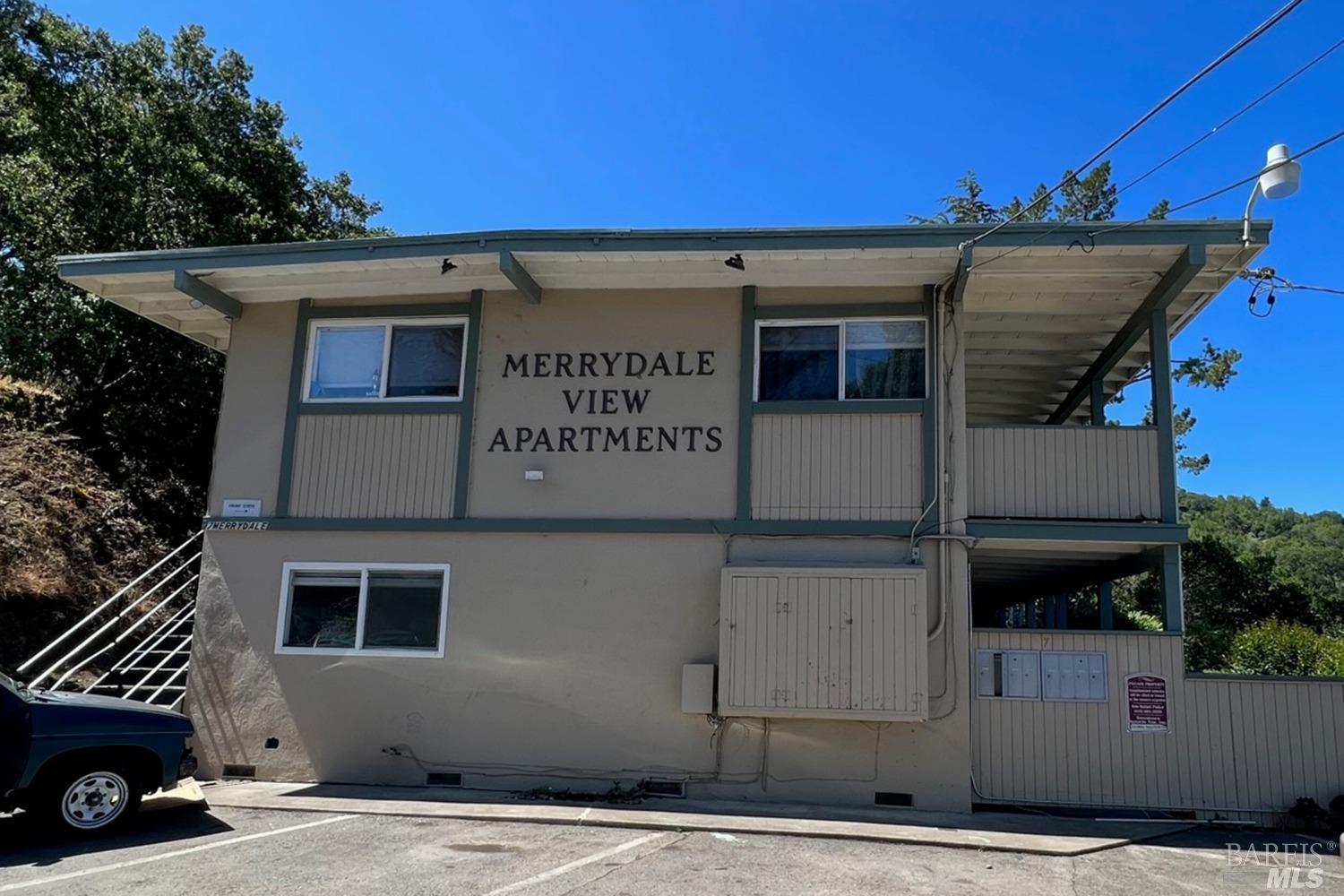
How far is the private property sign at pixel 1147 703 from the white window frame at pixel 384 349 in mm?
7580

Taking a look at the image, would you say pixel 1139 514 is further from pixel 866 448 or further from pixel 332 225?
pixel 332 225

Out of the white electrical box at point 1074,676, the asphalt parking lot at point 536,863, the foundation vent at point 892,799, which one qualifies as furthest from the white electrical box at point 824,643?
the asphalt parking lot at point 536,863

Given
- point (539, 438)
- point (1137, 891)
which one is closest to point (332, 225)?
point (539, 438)

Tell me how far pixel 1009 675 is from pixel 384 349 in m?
7.64

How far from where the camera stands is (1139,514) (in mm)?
10062

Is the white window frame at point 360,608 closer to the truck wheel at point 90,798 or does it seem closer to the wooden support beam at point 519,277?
the truck wheel at point 90,798

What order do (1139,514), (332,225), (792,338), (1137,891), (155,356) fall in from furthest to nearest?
(332,225)
(155,356)
(792,338)
(1139,514)
(1137,891)

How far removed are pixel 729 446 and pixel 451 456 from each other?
3.08 m

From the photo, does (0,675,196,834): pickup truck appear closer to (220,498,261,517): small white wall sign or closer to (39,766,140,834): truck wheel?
(39,766,140,834): truck wheel

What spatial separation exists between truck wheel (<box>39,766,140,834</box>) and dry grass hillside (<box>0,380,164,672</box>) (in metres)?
5.75

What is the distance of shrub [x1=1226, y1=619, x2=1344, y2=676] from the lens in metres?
13.8

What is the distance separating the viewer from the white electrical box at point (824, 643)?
951 cm

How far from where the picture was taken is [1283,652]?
46.5 feet

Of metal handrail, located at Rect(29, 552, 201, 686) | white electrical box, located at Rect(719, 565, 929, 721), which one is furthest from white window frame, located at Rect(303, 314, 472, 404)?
white electrical box, located at Rect(719, 565, 929, 721)
